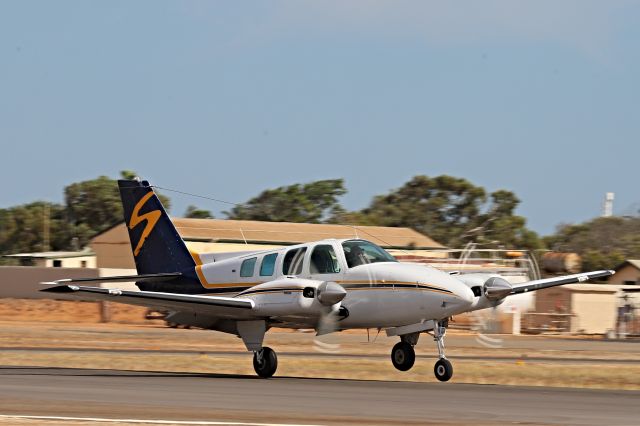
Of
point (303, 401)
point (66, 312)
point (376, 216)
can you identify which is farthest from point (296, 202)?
point (303, 401)

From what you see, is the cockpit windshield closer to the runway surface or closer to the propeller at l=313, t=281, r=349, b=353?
the propeller at l=313, t=281, r=349, b=353

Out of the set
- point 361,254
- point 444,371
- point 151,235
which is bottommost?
point 444,371

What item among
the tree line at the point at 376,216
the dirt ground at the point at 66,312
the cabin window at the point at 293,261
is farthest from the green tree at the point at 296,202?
the cabin window at the point at 293,261

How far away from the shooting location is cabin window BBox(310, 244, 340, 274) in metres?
22.7

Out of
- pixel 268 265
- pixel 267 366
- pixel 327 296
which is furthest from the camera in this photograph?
pixel 268 265

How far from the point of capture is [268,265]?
23.6m

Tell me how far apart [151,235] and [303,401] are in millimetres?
10277

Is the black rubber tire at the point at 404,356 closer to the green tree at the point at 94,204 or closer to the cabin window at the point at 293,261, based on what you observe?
the cabin window at the point at 293,261

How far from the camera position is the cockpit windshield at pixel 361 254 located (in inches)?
890

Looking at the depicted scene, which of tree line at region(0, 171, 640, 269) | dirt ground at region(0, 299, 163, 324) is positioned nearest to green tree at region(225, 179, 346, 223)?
tree line at region(0, 171, 640, 269)

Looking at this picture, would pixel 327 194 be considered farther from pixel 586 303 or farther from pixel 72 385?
pixel 72 385

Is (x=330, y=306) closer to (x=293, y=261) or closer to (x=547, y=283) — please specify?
(x=293, y=261)

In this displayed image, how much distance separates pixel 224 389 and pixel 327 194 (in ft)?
364

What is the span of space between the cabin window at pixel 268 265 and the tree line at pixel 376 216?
82.0 metres
